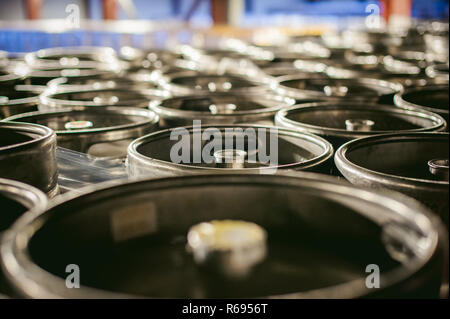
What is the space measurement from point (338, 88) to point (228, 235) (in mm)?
2787

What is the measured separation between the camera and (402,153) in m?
2.19

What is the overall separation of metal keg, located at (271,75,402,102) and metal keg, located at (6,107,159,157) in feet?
3.43

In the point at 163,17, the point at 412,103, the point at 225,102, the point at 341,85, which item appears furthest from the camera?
the point at 163,17

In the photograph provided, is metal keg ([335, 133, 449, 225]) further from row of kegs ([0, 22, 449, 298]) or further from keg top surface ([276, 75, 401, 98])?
keg top surface ([276, 75, 401, 98])

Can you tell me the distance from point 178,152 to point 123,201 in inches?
38.6

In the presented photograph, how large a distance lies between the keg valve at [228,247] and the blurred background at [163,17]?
1335 centimetres

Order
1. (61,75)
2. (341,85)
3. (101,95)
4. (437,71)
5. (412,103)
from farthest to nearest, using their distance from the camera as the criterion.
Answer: (437,71)
(61,75)
(341,85)
(101,95)
(412,103)

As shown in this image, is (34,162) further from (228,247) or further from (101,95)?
(101,95)

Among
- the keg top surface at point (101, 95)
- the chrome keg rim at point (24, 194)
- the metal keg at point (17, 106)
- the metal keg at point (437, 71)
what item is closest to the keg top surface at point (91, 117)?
the metal keg at point (17, 106)

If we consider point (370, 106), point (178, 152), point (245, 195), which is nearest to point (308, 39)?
point (370, 106)

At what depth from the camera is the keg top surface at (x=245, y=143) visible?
7.33 feet

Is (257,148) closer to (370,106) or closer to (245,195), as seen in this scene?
(370,106)

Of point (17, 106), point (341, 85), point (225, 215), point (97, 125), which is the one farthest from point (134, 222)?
point (341, 85)

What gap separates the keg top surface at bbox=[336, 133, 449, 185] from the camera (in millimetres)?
2119
